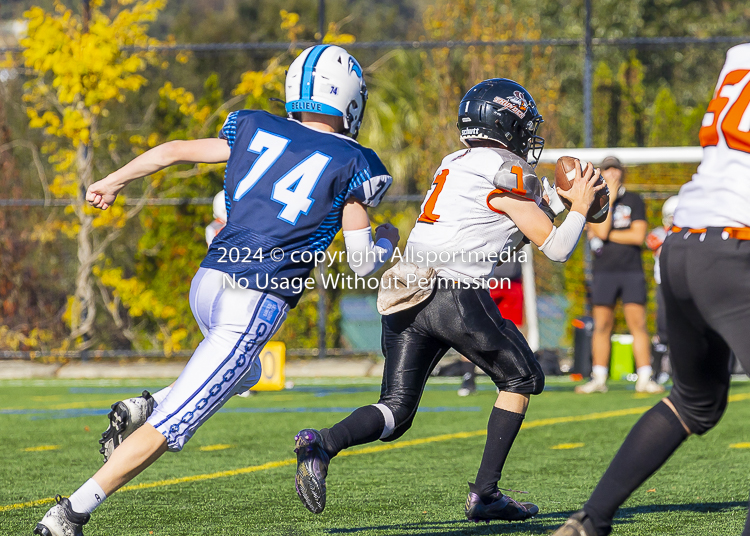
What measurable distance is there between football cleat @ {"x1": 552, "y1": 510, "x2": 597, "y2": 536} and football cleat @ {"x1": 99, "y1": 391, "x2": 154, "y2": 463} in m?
1.44

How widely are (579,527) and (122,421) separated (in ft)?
5.00

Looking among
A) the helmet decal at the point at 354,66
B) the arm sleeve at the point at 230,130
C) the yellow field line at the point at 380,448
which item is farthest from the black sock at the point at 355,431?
the yellow field line at the point at 380,448

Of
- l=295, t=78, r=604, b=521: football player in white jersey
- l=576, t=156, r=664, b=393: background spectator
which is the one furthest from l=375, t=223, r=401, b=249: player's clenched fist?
l=576, t=156, r=664, b=393: background spectator

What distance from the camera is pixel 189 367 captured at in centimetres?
314

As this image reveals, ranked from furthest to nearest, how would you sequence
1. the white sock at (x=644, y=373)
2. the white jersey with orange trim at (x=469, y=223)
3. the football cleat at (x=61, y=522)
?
the white sock at (x=644, y=373) → the white jersey with orange trim at (x=469, y=223) → the football cleat at (x=61, y=522)

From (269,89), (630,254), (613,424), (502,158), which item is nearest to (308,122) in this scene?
(502,158)

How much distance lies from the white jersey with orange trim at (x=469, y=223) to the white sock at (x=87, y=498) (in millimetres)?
Result: 1401

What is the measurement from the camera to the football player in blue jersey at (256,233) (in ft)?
10.2

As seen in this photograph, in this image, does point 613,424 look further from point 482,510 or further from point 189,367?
point 189,367

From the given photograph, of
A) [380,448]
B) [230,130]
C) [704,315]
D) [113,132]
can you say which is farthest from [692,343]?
[113,132]

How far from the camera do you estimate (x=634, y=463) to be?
2.81 meters

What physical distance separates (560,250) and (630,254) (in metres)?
5.61

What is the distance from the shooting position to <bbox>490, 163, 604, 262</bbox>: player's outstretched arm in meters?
3.42

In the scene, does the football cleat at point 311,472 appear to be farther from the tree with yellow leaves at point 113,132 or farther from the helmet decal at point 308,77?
the tree with yellow leaves at point 113,132
